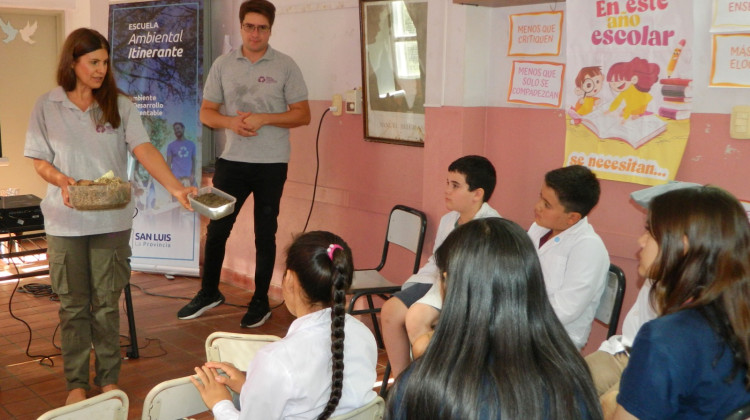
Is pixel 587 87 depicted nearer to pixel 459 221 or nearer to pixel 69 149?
pixel 459 221

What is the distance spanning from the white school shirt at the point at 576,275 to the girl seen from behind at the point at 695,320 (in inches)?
38.0

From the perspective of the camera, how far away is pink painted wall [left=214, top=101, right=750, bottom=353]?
9.55 ft

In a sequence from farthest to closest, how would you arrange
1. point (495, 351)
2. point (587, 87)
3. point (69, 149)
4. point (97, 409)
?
point (587, 87)
point (69, 149)
point (97, 409)
point (495, 351)

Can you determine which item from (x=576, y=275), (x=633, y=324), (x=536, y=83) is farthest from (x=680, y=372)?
(x=536, y=83)

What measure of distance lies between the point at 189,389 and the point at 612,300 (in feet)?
5.19

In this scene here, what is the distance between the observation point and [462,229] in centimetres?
137

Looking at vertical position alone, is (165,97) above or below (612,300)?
above

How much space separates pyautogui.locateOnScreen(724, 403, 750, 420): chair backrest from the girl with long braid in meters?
0.83

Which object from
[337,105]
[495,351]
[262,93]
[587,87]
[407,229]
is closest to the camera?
[495,351]

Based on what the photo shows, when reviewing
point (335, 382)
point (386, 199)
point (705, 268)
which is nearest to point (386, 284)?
point (386, 199)

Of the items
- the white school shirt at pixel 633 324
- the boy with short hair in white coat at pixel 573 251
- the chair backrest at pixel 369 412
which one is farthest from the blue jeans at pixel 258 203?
the chair backrest at pixel 369 412

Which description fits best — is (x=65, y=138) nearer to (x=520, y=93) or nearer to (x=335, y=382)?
(x=335, y=382)

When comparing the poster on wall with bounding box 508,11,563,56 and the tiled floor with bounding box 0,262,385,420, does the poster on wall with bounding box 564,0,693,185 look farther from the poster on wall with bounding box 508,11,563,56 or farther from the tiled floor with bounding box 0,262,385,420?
the tiled floor with bounding box 0,262,385,420

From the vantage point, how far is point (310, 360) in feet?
5.96
